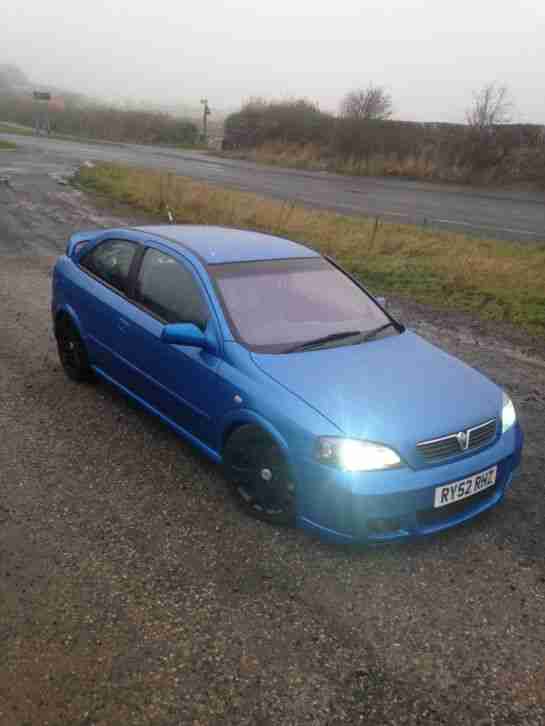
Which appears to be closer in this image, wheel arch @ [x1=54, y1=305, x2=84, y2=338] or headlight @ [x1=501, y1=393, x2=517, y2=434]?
headlight @ [x1=501, y1=393, x2=517, y2=434]

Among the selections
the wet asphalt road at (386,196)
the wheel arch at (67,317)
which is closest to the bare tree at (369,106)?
the wet asphalt road at (386,196)

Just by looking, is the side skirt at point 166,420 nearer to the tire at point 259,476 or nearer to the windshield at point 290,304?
the tire at point 259,476

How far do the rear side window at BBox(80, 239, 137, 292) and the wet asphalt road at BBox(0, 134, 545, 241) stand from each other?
1094 cm

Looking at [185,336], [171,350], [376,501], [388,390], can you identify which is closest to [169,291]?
[171,350]

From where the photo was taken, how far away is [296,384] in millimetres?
3965

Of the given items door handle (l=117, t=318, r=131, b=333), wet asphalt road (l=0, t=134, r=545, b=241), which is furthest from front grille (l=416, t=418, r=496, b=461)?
wet asphalt road (l=0, t=134, r=545, b=241)

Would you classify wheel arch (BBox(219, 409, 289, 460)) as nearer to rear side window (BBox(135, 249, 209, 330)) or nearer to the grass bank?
rear side window (BBox(135, 249, 209, 330))

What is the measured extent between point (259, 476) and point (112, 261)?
8.25ft

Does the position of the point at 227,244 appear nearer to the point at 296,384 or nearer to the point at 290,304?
the point at 290,304

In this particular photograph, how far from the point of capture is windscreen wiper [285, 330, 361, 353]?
4.36m

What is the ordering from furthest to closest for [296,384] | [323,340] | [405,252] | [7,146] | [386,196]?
[7,146] → [386,196] → [405,252] → [323,340] → [296,384]

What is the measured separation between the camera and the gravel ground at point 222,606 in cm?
286

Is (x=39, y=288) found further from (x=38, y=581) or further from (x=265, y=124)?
(x=265, y=124)

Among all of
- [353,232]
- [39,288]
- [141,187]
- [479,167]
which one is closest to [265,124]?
[479,167]
